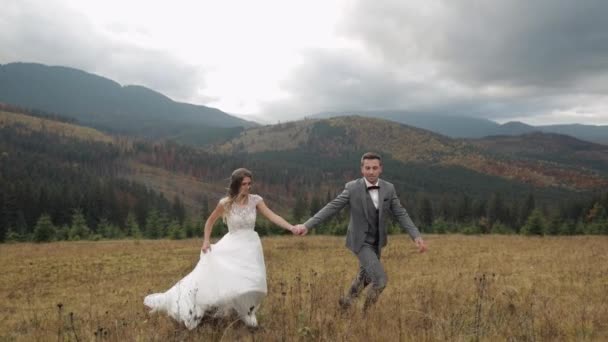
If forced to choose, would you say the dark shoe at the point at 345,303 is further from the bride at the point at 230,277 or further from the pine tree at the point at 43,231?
the pine tree at the point at 43,231

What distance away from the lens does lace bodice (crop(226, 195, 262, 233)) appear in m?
5.95

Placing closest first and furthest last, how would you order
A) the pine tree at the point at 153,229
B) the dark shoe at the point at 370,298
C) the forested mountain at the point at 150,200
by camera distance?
the dark shoe at the point at 370,298
the pine tree at the point at 153,229
the forested mountain at the point at 150,200

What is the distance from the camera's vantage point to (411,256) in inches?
776

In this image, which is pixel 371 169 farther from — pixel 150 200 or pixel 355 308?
pixel 150 200

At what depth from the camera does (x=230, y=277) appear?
5.45 meters

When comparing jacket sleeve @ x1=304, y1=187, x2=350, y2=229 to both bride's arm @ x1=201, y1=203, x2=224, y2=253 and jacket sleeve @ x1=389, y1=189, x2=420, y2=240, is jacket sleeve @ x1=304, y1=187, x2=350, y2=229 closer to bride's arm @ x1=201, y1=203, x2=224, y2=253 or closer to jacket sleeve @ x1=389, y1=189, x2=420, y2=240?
jacket sleeve @ x1=389, y1=189, x2=420, y2=240

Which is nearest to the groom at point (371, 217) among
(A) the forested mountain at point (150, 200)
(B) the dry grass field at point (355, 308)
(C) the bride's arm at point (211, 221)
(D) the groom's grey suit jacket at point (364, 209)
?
(D) the groom's grey suit jacket at point (364, 209)

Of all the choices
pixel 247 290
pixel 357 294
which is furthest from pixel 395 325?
pixel 247 290

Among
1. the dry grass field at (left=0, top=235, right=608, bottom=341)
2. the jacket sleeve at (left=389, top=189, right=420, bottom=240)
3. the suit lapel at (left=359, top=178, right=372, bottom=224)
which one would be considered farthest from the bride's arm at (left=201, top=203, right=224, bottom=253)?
the jacket sleeve at (left=389, top=189, right=420, bottom=240)

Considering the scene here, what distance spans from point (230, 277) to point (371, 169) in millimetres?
2523

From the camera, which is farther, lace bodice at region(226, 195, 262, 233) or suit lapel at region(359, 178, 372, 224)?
lace bodice at region(226, 195, 262, 233)

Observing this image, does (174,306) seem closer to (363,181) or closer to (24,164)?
(363,181)

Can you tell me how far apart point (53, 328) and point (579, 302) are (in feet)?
30.2

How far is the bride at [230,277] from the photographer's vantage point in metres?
5.38
